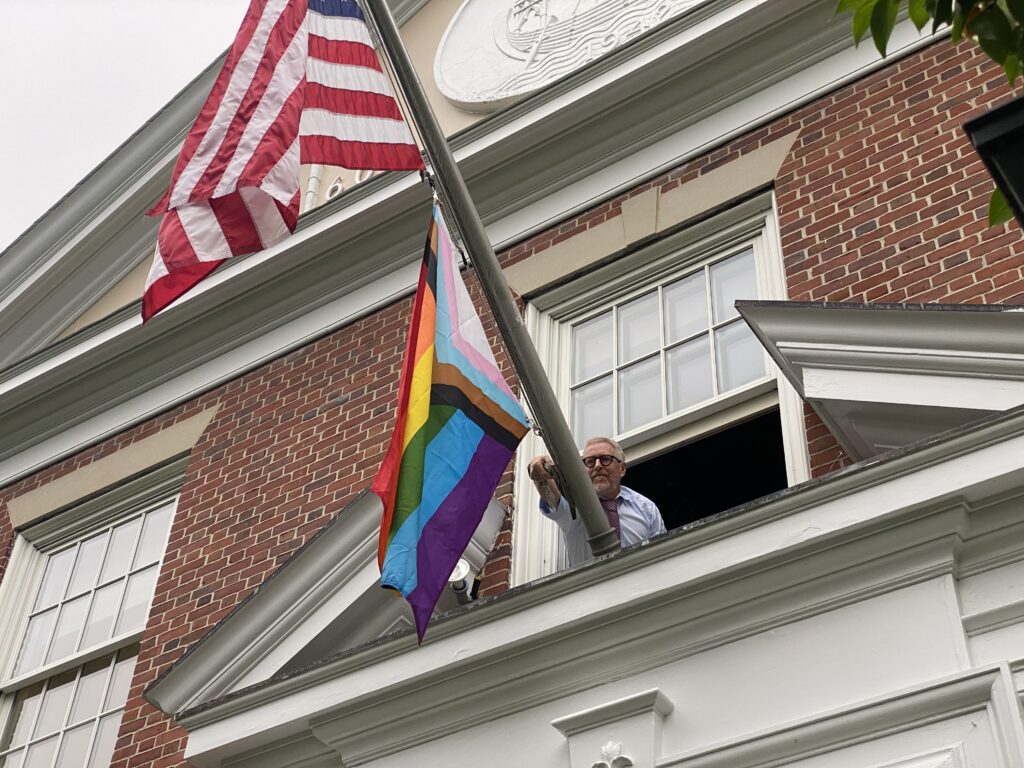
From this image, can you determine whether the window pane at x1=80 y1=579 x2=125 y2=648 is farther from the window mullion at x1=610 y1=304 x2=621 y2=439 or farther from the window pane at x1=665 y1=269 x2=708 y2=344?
the window pane at x1=665 y1=269 x2=708 y2=344

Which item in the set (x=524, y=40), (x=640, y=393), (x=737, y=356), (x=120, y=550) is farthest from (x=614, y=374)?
(x=120, y=550)

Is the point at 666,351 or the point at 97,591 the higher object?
the point at 666,351

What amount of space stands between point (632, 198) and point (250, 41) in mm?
2856

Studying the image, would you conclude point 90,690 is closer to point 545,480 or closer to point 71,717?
point 71,717

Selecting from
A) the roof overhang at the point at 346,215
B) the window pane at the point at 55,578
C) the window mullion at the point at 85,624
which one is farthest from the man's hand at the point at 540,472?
the window pane at the point at 55,578

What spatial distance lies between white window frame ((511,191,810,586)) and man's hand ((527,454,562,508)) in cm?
89

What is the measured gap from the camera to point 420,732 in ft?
21.5

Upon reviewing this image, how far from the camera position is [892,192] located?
313 inches

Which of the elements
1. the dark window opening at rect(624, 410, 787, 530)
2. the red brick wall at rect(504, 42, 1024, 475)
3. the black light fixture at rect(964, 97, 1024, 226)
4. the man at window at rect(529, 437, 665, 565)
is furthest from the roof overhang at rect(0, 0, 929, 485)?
the black light fixture at rect(964, 97, 1024, 226)

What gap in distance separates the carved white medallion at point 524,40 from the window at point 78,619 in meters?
3.44

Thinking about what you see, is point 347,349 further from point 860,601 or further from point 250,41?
point 860,601

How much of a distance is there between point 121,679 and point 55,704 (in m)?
0.58

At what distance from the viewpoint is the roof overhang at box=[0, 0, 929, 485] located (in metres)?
9.16

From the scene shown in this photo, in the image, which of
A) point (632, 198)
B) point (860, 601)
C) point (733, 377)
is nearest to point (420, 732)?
point (860, 601)
